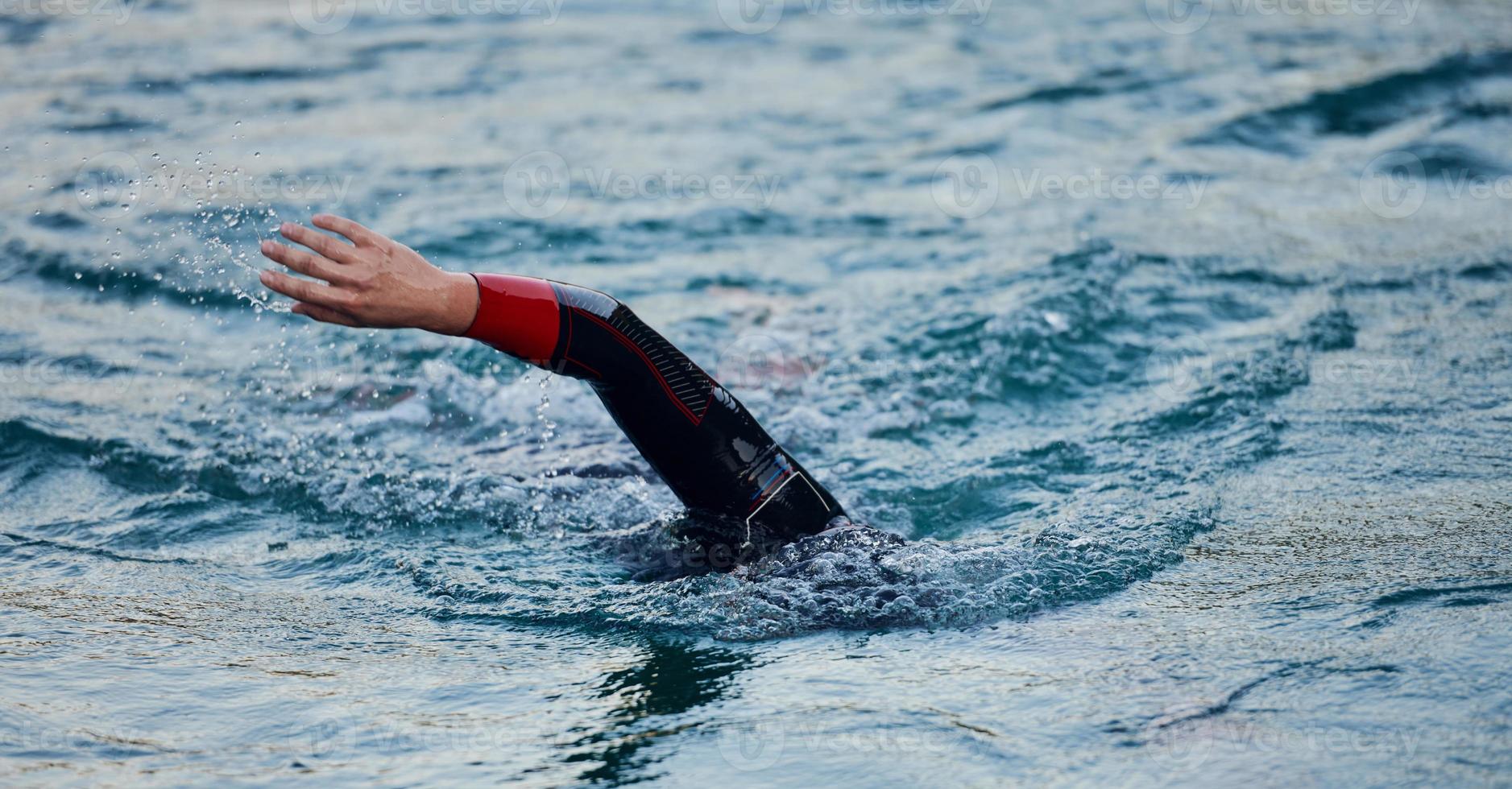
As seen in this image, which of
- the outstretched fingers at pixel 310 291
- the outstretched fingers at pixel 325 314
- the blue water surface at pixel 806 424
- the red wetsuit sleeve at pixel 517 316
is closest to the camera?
the outstretched fingers at pixel 310 291

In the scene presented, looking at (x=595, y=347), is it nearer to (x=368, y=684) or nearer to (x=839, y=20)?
(x=368, y=684)

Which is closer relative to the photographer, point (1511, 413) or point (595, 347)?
point (595, 347)

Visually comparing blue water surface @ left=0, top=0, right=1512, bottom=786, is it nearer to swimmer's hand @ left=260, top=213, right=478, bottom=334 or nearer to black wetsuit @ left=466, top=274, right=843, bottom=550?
black wetsuit @ left=466, top=274, right=843, bottom=550

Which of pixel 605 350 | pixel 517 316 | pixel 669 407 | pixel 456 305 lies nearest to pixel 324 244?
pixel 456 305

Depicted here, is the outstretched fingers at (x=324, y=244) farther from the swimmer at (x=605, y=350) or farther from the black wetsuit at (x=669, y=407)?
the black wetsuit at (x=669, y=407)

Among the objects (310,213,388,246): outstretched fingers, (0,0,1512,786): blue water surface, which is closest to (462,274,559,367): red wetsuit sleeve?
(310,213,388,246): outstretched fingers

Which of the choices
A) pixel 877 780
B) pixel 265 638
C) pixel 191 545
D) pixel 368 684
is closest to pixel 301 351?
pixel 191 545

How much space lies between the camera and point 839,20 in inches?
545

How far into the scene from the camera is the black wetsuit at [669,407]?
347cm

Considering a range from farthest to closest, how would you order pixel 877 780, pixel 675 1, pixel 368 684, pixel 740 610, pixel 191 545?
1. pixel 675 1
2. pixel 191 545
3. pixel 740 610
4. pixel 368 684
5. pixel 877 780

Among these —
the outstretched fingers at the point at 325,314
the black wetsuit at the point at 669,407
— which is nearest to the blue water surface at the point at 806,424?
the black wetsuit at the point at 669,407

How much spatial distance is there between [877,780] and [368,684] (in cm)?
139

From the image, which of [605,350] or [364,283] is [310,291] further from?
[605,350]

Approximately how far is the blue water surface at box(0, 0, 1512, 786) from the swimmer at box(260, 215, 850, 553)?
0.20 m
